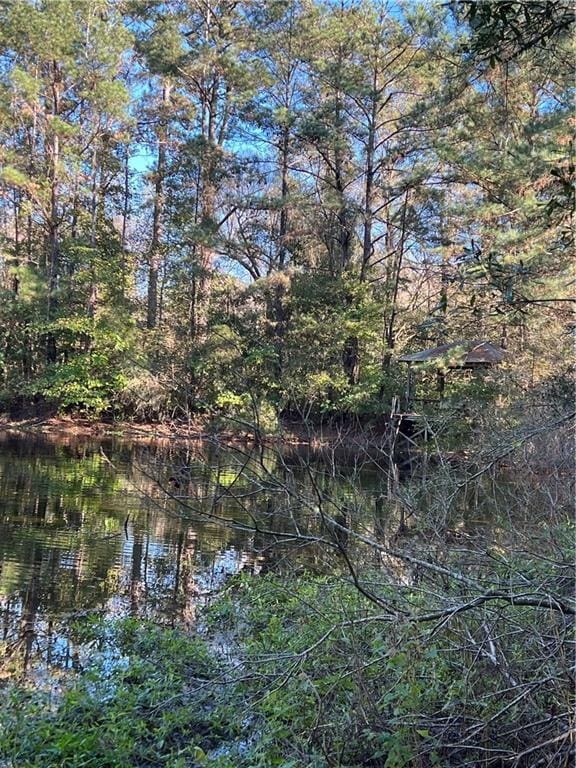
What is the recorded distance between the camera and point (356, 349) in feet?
76.1

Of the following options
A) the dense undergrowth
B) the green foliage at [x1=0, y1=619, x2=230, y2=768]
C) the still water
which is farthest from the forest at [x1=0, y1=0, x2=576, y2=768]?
the dense undergrowth

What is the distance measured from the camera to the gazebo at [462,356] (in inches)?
563

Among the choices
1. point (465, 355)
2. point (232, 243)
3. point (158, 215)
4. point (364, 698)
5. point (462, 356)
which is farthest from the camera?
point (158, 215)

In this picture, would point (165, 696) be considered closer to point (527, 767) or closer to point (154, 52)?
point (527, 767)

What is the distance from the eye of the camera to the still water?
3359 mm

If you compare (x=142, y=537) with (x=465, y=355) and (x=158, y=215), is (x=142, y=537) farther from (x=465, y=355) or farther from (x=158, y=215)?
(x=158, y=215)

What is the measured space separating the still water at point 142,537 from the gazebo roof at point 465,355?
19.8 ft

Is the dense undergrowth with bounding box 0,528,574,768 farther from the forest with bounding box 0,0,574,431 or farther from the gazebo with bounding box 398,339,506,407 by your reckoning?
the forest with bounding box 0,0,574,431

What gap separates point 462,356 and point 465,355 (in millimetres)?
239

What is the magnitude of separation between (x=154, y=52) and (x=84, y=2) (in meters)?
2.66

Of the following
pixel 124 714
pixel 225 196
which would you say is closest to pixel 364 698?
pixel 124 714

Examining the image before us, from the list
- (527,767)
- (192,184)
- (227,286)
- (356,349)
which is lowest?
(527,767)

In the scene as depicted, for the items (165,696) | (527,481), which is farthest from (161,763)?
(527,481)

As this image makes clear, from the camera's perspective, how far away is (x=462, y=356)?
14.6m
